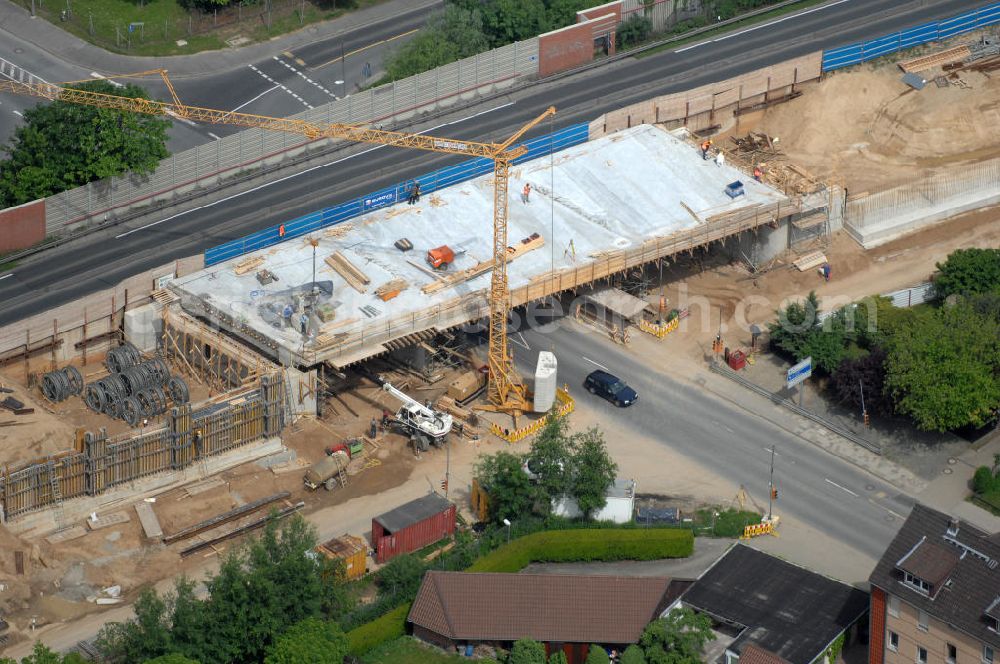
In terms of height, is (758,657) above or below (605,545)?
above

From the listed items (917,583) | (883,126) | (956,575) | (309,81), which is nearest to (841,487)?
(917,583)

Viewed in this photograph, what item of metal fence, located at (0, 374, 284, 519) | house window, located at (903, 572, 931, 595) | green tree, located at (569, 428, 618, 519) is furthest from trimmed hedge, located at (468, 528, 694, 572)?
metal fence, located at (0, 374, 284, 519)

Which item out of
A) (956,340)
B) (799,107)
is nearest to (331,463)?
(956,340)

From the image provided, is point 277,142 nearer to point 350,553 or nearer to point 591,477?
point 350,553

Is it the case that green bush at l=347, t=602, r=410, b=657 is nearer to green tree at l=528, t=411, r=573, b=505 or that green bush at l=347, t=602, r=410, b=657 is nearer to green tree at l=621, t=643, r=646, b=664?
green tree at l=528, t=411, r=573, b=505

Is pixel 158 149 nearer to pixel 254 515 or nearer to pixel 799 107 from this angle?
pixel 254 515
